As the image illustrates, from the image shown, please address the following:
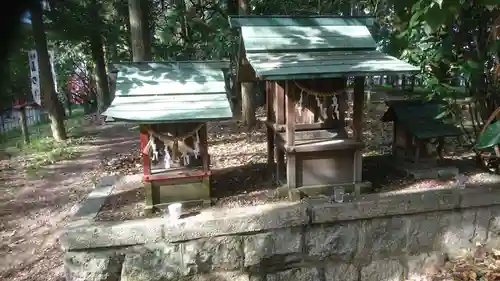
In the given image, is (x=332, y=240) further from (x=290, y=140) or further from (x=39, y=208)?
(x=39, y=208)

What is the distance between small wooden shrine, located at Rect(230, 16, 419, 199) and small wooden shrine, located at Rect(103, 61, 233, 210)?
67cm

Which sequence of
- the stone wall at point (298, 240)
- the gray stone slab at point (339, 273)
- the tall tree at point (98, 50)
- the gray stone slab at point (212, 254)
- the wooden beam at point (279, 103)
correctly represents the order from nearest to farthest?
the stone wall at point (298, 240) < the gray stone slab at point (212, 254) < the gray stone slab at point (339, 273) < the wooden beam at point (279, 103) < the tall tree at point (98, 50)

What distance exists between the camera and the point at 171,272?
4.55 m

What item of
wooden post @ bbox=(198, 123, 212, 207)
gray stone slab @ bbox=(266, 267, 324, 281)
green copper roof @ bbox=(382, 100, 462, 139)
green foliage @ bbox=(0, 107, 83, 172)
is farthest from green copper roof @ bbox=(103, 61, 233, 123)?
green foliage @ bbox=(0, 107, 83, 172)

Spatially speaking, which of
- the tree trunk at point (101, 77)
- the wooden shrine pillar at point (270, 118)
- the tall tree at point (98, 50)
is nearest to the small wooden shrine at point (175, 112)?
the wooden shrine pillar at point (270, 118)

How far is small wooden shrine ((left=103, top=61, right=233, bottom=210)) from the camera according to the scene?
473 cm

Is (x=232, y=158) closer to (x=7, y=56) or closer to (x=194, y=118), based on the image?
(x=194, y=118)

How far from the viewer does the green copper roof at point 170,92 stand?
15.1 ft

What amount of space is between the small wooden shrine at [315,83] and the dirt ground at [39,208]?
3455 millimetres

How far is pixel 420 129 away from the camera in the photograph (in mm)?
5758

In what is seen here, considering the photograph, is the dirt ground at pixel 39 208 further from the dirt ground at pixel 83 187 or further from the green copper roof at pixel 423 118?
the green copper roof at pixel 423 118

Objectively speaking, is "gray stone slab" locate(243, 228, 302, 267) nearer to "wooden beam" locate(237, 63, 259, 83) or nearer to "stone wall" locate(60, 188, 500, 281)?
"stone wall" locate(60, 188, 500, 281)

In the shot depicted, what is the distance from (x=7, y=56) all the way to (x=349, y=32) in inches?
217

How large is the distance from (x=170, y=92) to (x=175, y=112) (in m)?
0.42
